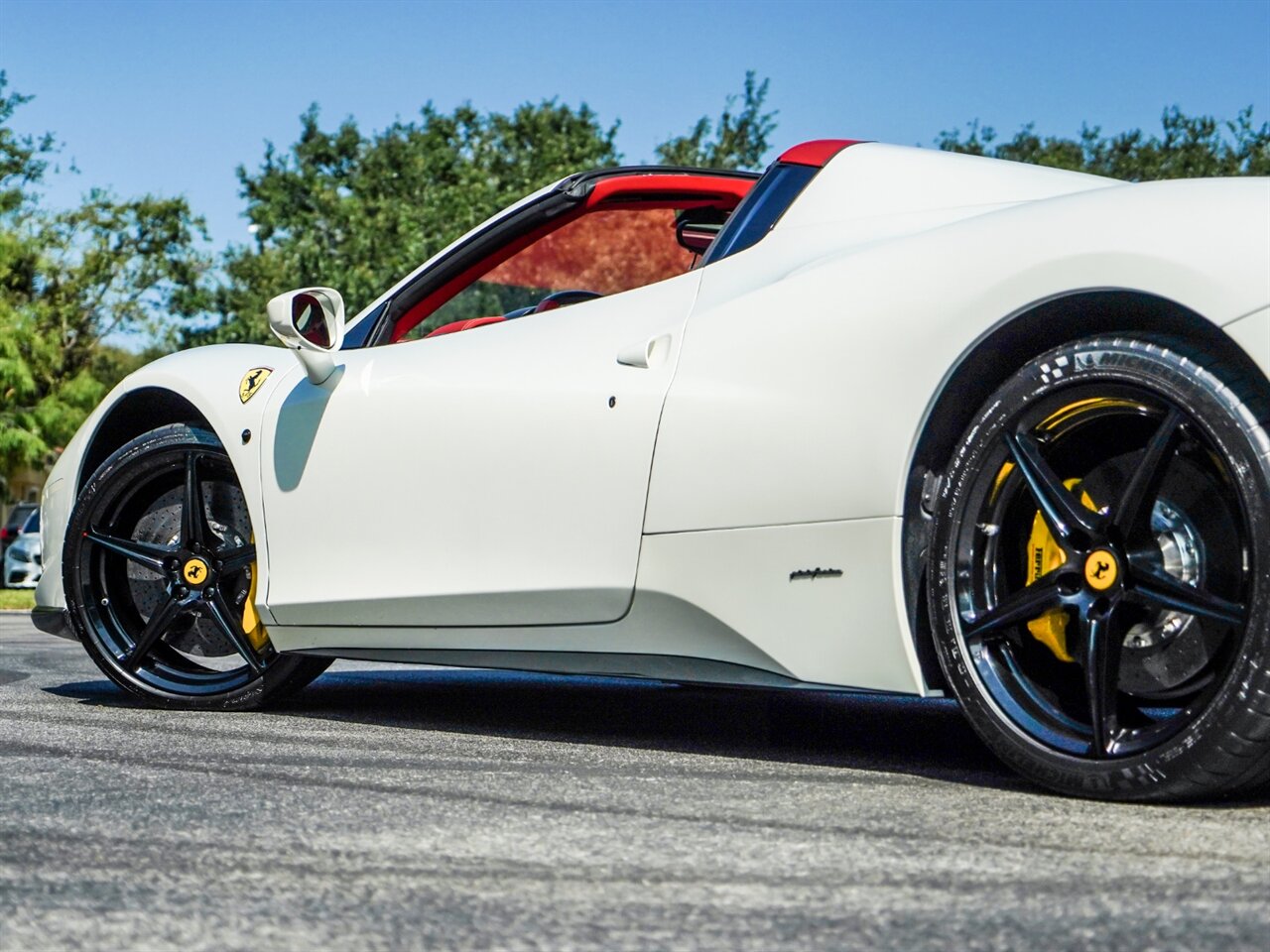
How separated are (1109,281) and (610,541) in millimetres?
1215

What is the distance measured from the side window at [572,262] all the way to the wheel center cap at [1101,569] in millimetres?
1822

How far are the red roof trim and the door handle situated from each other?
560mm

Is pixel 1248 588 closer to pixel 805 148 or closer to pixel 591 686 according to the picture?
pixel 805 148

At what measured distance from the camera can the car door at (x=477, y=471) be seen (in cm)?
350

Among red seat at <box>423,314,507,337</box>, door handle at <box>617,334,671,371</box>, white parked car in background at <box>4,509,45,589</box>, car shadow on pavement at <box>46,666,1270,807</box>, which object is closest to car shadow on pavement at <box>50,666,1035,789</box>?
car shadow on pavement at <box>46,666,1270,807</box>

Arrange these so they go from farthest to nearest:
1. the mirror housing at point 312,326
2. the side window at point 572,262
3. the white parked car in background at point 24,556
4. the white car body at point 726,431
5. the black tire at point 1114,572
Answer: the white parked car in background at point 24,556
the side window at point 572,262
the mirror housing at point 312,326
the white car body at point 726,431
the black tire at point 1114,572

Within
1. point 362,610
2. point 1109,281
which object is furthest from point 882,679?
point 362,610

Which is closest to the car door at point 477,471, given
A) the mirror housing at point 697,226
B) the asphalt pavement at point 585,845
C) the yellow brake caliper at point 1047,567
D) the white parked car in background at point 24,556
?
the asphalt pavement at point 585,845

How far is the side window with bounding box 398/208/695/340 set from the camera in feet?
14.5

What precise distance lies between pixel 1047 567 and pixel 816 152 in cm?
122

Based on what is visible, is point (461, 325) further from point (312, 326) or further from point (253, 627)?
point (253, 627)

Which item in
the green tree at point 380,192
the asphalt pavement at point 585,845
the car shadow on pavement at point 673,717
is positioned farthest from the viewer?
the green tree at point 380,192

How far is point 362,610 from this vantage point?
409 cm

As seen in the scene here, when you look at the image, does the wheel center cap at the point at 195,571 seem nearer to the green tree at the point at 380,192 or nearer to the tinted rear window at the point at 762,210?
the tinted rear window at the point at 762,210
